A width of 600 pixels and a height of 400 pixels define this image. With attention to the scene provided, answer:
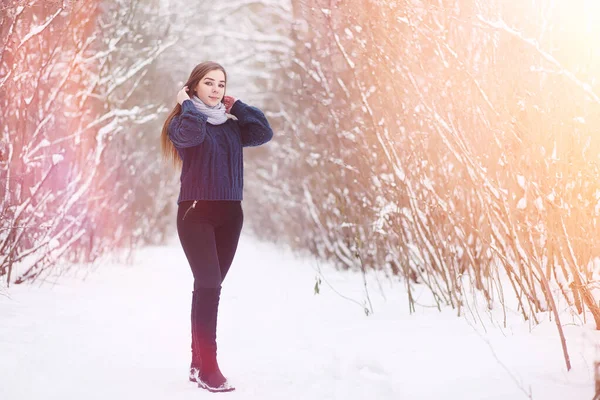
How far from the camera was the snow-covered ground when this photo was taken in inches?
107

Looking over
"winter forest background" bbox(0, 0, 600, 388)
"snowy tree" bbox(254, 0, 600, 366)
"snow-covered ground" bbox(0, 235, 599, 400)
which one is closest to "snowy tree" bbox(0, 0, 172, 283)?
"winter forest background" bbox(0, 0, 600, 388)

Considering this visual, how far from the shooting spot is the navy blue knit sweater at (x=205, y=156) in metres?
2.91

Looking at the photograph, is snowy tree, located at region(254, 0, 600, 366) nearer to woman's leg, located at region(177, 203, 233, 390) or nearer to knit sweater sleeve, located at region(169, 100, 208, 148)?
knit sweater sleeve, located at region(169, 100, 208, 148)

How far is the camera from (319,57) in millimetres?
7387

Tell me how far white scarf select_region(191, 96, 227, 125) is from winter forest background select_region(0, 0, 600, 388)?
101 cm

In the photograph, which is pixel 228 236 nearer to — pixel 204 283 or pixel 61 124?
pixel 204 283

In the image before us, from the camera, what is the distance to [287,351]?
3658mm

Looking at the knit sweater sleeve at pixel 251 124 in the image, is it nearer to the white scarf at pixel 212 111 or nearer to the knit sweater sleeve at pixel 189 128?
the white scarf at pixel 212 111

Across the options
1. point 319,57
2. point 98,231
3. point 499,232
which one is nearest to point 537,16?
point 499,232

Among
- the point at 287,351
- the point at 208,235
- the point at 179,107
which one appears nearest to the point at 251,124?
the point at 179,107

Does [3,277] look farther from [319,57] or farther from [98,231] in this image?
[319,57]

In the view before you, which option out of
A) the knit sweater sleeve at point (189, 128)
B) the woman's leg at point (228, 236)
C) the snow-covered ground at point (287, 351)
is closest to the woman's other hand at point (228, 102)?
the knit sweater sleeve at point (189, 128)

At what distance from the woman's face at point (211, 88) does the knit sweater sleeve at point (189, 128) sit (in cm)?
16

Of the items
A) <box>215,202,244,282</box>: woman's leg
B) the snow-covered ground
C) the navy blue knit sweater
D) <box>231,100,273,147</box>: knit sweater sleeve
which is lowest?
the snow-covered ground
